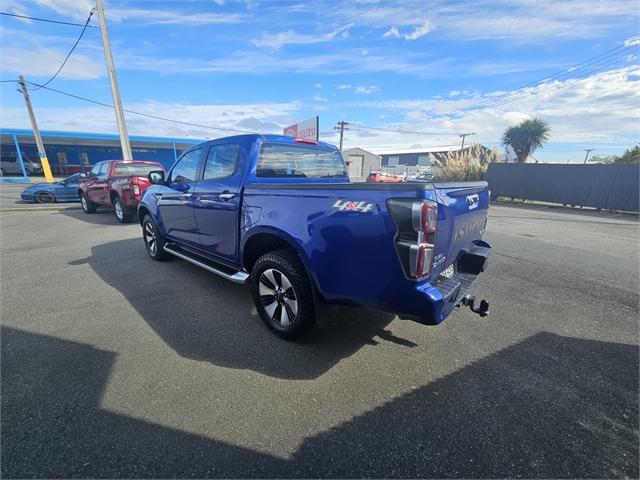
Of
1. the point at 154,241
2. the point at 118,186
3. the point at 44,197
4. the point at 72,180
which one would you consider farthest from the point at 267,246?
the point at 44,197

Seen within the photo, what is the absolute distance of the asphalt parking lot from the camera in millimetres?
1736

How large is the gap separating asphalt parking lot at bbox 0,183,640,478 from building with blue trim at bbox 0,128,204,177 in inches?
1361

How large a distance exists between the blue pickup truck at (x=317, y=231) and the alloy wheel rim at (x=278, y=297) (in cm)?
1

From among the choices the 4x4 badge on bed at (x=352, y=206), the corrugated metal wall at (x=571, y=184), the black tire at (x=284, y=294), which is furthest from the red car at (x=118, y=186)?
the corrugated metal wall at (x=571, y=184)

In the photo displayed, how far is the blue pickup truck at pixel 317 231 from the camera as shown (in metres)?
2.00

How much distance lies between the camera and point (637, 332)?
3.22m

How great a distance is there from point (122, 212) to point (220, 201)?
7177 mm

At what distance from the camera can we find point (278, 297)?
291 centimetres

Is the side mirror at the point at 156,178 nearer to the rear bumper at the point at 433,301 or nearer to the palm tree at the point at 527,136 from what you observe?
the rear bumper at the point at 433,301

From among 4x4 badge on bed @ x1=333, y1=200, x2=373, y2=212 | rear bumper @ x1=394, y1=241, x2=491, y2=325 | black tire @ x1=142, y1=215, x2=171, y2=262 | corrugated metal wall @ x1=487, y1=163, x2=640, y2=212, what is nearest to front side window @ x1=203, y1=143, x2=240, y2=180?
4x4 badge on bed @ x1=333, y1=200, x2=373, y2=212

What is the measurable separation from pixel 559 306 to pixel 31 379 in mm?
5665

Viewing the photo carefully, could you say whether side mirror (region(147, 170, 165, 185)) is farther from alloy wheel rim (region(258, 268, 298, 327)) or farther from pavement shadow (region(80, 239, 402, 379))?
alloy wheel rim (region(258, 268, 298, 327))

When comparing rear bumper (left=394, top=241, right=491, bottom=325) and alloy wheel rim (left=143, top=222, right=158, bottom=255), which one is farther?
alloy wheel rim (left=143, top=222, right=158, bottom=255)

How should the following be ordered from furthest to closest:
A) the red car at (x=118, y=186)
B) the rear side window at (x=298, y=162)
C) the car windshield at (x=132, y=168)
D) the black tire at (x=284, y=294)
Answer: the car windshield at (x=132, y=168)
the red car at (x=118, y=186)
the rear side window at (x=298, y=162)
the black tire at (x=284, y=294)
